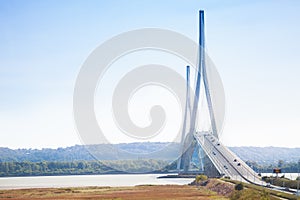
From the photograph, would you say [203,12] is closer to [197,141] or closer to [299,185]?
[197,141]

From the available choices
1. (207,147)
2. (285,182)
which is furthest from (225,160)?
(285,182)

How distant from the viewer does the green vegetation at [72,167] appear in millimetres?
168375

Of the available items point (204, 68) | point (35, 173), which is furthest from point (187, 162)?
point (35, 173)

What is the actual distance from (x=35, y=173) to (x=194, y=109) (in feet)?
253

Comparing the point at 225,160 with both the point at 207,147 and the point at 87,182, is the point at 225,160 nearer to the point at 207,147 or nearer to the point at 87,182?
the point at 207,147

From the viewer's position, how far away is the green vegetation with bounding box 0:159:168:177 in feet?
552

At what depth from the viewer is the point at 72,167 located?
577 feet

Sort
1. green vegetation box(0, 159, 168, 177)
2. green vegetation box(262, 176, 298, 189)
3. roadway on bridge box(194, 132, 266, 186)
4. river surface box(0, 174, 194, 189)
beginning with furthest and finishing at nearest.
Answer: green vegetation box(0, 159, 168, 177), river surface box(0, 174, 194, 189), roadway on bridge box(194, 132, 266, 186), green vegetation box(262, 176, 298, 189)

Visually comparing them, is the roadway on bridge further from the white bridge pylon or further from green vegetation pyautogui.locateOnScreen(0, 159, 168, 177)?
green vegetation pyautogui.locateOnScreen(0, 159, 168, 177)

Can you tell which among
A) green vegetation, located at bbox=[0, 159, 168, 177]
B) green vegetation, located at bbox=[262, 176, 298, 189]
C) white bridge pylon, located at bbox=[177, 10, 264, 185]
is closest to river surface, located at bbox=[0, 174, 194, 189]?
white bridge pylon, located at bbox=[177, 10, 264, 185]

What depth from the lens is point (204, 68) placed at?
9838cm

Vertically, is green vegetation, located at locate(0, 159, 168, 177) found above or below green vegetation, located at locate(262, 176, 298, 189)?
above

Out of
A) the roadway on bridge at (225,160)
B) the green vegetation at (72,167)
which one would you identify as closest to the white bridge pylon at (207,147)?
the roadway on bridge at (225,160)

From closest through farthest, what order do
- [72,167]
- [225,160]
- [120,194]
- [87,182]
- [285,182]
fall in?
[285,182] → [120,194] → [225,160] → [87,182] → [72,167]
